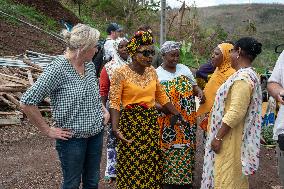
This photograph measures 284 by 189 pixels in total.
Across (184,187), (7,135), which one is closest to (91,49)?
(184,187)

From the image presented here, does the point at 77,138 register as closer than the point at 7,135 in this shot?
Yes

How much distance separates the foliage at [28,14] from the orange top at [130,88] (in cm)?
1470

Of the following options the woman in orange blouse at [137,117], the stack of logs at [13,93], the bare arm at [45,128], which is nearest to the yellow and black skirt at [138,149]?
the woman in orange blouse at [137,117]

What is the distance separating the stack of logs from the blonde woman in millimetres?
4554

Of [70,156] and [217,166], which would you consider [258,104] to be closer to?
[217,166]

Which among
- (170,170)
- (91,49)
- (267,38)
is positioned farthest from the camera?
(267,38)

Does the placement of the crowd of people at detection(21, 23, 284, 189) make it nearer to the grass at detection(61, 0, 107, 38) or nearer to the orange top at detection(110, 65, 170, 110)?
the orange top at detection(110, 65, 170, 110)

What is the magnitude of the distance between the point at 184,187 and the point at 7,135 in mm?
3660

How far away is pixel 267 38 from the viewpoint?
32188 mm

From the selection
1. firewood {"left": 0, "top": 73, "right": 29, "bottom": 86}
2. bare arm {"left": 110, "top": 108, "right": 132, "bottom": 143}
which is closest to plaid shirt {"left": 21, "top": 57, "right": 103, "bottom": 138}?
bare arm {"left": 110, "top": 108, "right": 132, "bottom": 143}

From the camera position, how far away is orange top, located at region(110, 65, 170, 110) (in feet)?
11.7

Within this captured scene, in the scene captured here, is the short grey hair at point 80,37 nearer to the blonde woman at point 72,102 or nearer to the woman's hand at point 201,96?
the blonde woman at point 72,102

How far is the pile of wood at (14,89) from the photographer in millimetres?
7441

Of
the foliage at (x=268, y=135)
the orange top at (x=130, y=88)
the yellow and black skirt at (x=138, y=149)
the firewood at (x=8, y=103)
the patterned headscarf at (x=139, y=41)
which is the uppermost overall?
the patterned headscarf at (x=139, y=41)
